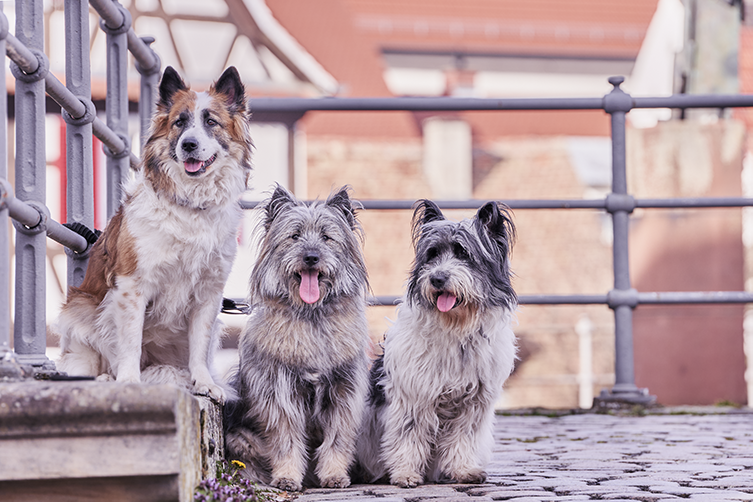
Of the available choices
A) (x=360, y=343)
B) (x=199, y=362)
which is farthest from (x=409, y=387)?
(x=199, y=362)

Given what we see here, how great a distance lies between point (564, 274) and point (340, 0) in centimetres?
690

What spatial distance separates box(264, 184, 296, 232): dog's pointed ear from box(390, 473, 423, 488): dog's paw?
108cm

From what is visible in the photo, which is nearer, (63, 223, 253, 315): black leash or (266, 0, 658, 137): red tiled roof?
(63, 223, 253, 315): black leash

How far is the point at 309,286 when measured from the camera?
11.5 feet

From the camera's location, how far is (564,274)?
699 inches

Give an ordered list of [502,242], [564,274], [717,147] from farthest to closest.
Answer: [564,274] → [717,147] → [502,242]

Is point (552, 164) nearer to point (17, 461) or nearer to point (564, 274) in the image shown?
point (564, 274)

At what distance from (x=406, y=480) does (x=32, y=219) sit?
163cm

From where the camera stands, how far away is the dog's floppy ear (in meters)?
3.65

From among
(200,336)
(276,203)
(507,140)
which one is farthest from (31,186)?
(507,140)

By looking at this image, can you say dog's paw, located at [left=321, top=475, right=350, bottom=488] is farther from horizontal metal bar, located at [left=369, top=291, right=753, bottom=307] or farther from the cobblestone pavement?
horizontal metal bar, located at [left=369, top=291, right=753, bottom=307]

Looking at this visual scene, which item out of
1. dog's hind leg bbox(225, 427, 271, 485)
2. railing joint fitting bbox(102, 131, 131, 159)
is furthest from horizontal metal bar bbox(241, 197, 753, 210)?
dog's hind leg bbox(225, 427, 271, 485)

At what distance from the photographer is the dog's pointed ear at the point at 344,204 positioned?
147 inches

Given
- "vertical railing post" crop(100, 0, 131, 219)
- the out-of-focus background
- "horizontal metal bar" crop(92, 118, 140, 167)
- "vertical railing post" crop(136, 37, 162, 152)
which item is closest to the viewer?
"horizontal metal bar" crop(92, 118, 140, 167)
